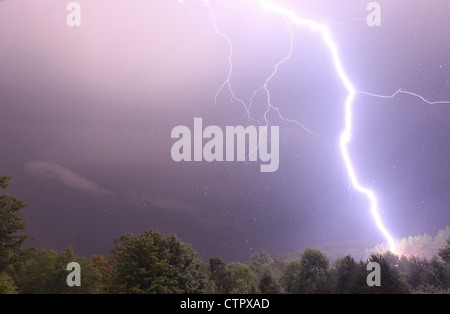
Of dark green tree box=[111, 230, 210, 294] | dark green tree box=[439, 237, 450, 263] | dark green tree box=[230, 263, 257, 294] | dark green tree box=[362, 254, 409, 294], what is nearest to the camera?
dark green tree box=[111, 230, 210, 294]

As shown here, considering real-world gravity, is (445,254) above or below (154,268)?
below

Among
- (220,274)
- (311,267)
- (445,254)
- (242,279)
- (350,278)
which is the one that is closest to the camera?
(350,278)

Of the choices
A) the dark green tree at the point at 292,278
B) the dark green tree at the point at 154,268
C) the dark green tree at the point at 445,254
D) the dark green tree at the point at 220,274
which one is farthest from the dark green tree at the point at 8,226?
the dark green tree at the point at 445,254

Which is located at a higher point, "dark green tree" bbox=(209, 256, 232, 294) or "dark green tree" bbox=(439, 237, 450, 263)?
Result: "dark green tree" bbox=(439, 237, 450, 263)

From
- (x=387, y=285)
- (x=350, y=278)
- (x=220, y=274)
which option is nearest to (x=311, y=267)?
(x=350, y=278)

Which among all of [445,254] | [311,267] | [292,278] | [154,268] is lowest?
[292,278]

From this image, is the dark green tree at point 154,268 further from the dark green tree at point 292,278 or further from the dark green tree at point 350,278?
the dark green tree at point 350,278

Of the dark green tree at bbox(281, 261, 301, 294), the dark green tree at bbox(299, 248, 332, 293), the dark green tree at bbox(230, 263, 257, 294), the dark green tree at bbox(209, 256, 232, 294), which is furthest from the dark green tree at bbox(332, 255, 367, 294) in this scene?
the dark green tree at bbox(209, 256, 232, 294)

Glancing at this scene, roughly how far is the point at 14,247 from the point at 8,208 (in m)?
2.21

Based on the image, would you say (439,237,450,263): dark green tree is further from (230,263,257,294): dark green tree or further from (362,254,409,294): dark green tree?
(230,263,257,294): dark green tree

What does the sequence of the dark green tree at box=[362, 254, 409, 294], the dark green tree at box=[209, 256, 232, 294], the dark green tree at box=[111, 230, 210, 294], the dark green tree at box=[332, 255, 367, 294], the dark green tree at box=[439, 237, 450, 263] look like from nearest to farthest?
the dark green tree at box=[111, 230, 210, 294] → the dark green tree at box=[362, 254, 409, 294] → the dark green tree at box=[332, 255, 367, 294] → the dark green tree at box=[209, 256, 232, 294] → the dark green tree at box=[439, 237, 450, 263]

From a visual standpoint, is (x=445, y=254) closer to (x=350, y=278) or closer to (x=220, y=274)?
(x=350, y=278)

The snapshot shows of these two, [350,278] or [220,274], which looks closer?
[350,278]
